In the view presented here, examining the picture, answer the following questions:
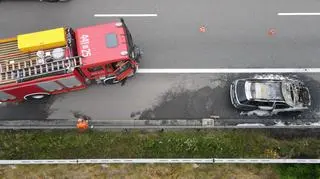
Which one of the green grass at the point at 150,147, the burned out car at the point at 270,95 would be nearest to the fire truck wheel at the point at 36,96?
the green grass at the point at 150,147

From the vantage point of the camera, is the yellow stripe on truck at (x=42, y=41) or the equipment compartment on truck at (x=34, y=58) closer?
the equipment compartment on truck at (x=34, y=58)

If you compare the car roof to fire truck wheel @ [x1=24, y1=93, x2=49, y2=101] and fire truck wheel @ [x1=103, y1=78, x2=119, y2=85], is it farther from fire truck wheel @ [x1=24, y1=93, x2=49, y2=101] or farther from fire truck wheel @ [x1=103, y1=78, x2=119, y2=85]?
fire truck wheel @ [x1=24, y1=93, x2=49, y2=101]

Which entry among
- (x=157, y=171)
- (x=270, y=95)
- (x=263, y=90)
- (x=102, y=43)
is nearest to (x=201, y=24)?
(x=263, y=90)

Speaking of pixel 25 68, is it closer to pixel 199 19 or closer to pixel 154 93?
pixel 154 93

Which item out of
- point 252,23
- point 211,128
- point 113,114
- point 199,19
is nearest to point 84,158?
point 113,114

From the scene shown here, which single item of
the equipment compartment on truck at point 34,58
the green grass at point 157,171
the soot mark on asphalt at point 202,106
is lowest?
the green grass at point 157,171

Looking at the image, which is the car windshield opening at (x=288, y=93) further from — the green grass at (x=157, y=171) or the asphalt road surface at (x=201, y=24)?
the green grass at (x=157, y=171)
